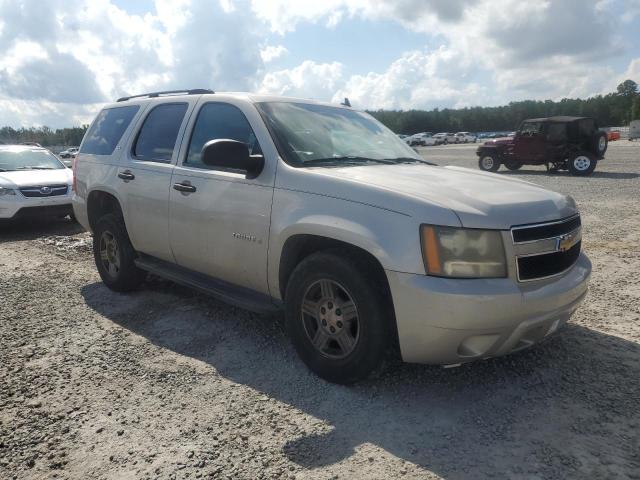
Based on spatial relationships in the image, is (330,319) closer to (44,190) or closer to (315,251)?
(315,251)

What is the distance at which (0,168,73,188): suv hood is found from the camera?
8.90 meters

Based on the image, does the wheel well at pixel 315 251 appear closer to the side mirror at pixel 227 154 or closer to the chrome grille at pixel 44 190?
the side mirror at pixel 227 154

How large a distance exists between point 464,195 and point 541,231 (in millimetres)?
472

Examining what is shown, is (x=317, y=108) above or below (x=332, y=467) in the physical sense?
above

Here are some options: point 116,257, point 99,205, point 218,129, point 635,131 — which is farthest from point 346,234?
point 635,131

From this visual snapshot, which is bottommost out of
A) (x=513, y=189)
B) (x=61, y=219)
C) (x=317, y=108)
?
(x=61, y=219)

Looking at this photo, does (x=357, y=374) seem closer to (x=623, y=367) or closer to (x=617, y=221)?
(x=623, y=367)

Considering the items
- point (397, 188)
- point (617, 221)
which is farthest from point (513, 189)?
point (617, 221)

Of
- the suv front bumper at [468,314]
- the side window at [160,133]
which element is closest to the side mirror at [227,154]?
the side window at [160,133]

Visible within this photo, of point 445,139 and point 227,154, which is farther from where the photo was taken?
point 445,139

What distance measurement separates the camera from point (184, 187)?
13.5 ft

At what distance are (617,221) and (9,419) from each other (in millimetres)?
8685

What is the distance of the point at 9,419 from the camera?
117 inches

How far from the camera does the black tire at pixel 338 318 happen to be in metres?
2.98
